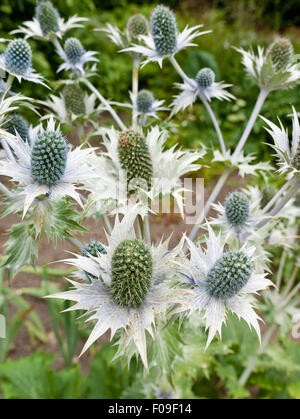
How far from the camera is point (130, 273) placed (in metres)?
0.97

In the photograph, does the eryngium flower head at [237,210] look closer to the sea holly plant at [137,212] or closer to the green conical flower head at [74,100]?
the sea holly plant at [137,212]

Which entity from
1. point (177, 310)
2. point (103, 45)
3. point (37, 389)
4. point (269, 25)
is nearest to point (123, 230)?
point (177, 310)

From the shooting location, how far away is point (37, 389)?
6.51ft

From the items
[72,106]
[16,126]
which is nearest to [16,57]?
[16,126]

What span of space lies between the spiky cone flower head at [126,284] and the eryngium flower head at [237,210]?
0.36m

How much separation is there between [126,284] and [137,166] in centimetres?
44

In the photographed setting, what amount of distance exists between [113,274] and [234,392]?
4.58 ft

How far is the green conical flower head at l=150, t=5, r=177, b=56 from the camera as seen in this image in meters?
1.40

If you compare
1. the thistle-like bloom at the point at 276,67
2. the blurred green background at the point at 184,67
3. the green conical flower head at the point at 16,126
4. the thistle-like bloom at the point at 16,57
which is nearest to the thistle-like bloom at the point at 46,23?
the thistle-like bloom at the point at 16,57

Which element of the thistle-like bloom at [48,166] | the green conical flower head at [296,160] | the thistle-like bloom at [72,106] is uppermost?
the thistle-like bloom at [72,106]

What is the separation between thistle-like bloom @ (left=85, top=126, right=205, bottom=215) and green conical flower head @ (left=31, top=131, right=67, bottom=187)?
13 centimetres

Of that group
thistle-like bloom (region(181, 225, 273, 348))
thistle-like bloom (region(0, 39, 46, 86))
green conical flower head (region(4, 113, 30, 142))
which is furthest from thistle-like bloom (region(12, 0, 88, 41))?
thistle-like bloom (region(181, 225, 273, 348))

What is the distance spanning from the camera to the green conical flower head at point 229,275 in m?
0.97

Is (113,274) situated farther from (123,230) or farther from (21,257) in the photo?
(21,257)
